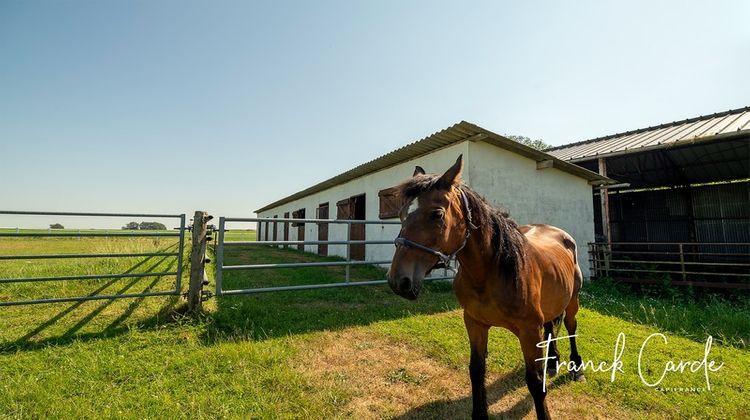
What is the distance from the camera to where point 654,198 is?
1112 cm

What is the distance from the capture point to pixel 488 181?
21.5ft

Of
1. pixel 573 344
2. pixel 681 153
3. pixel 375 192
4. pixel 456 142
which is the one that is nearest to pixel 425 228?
pixel 573 344

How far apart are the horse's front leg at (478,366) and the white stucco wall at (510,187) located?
4.47m

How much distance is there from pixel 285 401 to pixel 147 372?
4.31ft

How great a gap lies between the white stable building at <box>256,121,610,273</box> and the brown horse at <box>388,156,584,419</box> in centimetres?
358

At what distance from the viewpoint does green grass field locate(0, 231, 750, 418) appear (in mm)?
2160

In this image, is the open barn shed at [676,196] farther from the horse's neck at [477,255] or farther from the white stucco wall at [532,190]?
the horse's neck at [477,255]

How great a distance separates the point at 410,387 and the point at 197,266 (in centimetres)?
293

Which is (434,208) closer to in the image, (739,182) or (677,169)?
(677,169)

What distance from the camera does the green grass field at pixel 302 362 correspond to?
85.0 inches

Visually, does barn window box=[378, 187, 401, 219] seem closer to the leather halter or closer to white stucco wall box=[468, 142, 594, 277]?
white stucco wall box=[468, 142, 594, 277]

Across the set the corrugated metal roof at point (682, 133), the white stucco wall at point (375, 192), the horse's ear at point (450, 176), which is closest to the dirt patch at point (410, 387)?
the horse's ear at point (450, 176)

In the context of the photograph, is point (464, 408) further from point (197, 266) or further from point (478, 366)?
point (197, 266)

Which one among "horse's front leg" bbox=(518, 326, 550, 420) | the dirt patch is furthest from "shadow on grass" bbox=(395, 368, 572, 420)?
"horse's front leg" bbox=(518, 326, 550, 420)
